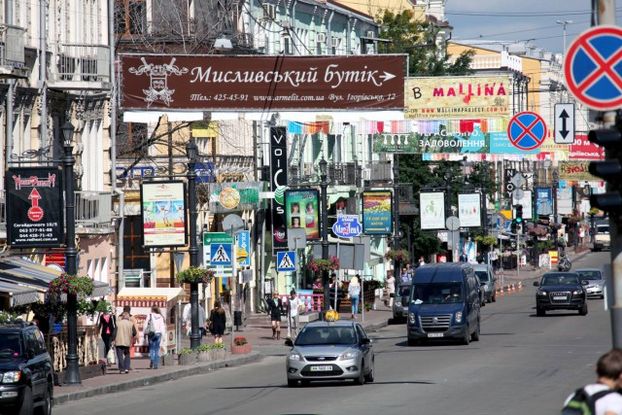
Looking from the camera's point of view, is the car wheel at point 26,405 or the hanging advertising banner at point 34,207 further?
the hanging advertising banner at point 34,207

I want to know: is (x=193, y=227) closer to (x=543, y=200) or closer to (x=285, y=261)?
(x=285, y=261)

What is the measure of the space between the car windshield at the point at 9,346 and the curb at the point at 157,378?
3780 millimetres

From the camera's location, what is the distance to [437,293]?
46.9 m

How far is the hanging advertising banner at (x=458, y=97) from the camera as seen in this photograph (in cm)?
3934

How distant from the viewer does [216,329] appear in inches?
1799

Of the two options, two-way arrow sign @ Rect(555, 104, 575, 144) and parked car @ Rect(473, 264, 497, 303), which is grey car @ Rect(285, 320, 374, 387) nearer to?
two-way arrow sign @ Rect(555, 104, 575, 144)

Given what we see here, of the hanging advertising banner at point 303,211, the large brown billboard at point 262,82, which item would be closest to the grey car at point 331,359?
the large brown billboard at point 262,82

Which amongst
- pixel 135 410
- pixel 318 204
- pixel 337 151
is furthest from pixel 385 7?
pixel 135 410

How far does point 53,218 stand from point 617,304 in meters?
23.5

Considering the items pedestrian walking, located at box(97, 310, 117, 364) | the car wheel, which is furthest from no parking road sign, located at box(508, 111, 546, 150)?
the car wheel

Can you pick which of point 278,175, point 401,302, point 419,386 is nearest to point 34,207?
point 419,386

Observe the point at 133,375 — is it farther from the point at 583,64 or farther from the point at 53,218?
the point at 583,64

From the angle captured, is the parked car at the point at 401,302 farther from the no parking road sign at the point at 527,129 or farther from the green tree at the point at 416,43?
the green tree at the point at 416,43

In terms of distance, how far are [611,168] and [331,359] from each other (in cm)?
1840
